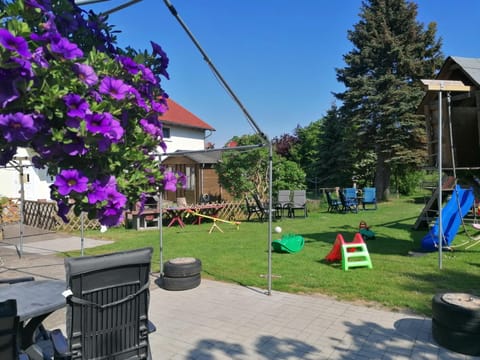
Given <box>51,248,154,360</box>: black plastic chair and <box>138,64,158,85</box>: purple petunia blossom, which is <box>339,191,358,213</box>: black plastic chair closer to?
<box>51,248,154,360</box>: black plastic chair

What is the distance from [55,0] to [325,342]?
3.73 m

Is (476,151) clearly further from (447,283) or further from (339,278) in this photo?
(339,278)

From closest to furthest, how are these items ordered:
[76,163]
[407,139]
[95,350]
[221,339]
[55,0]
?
1. [76,163]
2. [55,0]
3. [95,350]
4. [221,339]
5. [407,139]

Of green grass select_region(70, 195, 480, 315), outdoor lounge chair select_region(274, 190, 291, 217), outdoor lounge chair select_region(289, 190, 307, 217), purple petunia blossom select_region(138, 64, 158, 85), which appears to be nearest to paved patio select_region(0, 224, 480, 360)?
green grass select_region(70, 195, 480, 315)

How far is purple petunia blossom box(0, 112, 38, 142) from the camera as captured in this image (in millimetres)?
1301

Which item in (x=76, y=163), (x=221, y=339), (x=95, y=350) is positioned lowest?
(x=221, y=339)

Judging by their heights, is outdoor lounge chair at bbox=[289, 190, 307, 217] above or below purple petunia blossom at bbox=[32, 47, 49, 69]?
below

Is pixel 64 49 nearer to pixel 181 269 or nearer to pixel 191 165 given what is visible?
pixel 181 269

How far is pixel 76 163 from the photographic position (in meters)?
1.52

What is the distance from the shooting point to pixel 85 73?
1.46 meters

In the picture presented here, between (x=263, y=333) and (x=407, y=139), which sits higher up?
(x=407, y=139)

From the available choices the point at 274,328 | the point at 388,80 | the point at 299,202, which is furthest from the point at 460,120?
the point at 388,80

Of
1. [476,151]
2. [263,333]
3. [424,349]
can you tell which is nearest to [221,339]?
[263,333]

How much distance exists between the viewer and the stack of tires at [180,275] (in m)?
5.75
